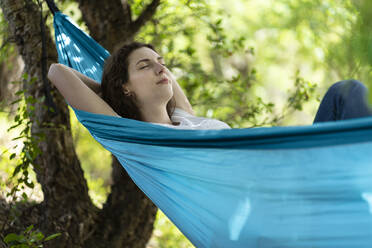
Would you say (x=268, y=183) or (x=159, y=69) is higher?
(x=159, y=69)

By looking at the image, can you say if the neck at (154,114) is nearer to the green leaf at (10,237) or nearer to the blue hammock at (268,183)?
the blue hammock at (268,183)

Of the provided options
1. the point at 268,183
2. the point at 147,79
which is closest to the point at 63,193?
the point at 147,79

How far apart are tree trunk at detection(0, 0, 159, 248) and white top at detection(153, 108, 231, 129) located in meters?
0.57

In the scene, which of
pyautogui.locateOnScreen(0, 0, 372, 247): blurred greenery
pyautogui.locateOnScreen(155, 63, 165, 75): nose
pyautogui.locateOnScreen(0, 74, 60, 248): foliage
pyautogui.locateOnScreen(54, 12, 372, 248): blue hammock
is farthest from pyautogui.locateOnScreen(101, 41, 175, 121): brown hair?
pyautogui.locateOnScreen(0, 0, 372, 247): blurred greenery

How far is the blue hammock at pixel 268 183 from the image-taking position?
109cm

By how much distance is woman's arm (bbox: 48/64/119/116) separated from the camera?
158 cm

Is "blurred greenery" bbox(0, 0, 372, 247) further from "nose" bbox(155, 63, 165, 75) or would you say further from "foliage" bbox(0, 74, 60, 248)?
"nose" bbox(155, 63, 165, 75)

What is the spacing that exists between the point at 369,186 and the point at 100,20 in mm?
1826

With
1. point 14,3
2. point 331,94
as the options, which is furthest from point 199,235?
point 14,3

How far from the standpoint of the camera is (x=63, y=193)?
2.02m

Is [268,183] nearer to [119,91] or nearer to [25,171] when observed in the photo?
[119,91]

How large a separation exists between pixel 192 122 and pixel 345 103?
699 millimetres

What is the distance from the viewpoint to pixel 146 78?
1.79 metres

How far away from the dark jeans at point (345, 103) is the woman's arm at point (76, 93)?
76 cm
